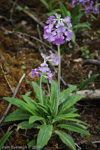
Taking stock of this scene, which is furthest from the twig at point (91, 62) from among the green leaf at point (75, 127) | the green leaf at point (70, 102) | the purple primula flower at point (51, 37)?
the purple primula flower at point (51, 37)

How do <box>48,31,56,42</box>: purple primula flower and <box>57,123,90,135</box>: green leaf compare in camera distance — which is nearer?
<box>48,31,56,42</box>: purple primula flower

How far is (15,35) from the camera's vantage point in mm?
5031

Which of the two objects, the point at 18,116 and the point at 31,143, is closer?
the point at 31,143

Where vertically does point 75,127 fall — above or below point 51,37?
below

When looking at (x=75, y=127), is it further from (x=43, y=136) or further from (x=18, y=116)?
(x=18, y=116)

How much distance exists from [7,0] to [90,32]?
311cm

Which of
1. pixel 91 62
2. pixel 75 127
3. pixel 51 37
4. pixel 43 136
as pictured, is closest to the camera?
pixel 51 37

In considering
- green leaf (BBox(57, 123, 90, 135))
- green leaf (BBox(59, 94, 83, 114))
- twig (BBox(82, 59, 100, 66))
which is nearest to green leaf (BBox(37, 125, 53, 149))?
green leaf (BBox(57, 123, 90, 135))

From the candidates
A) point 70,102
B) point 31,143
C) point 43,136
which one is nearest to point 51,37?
point 70,102

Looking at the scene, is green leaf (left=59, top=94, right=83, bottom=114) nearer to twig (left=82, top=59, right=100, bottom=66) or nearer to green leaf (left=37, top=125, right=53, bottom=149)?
green leaf (left=37, top=125, right=53, bottom=149)

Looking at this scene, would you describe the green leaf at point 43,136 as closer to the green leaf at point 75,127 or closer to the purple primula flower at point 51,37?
the green leaf at point 75,127

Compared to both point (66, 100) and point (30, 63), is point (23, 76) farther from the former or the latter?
point (66, 100)

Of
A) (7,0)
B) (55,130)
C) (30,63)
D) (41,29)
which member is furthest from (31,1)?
(55,130)

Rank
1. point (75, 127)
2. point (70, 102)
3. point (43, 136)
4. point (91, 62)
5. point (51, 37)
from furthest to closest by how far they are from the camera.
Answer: point (91, 62)
point (70, 102)
point (75, 127)
point (43, 136)
point (51, 37)
